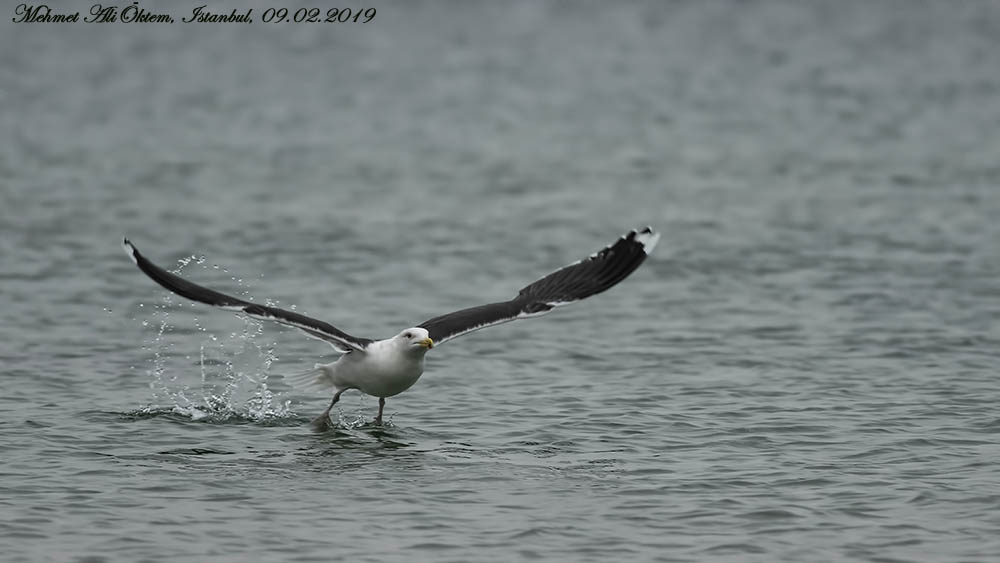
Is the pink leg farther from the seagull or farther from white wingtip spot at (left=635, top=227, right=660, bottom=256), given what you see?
white wingtip spot at (left=635, top=227, right=660, bottom=256)

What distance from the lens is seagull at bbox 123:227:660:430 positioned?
14.0 meters

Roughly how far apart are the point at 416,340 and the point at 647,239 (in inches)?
108

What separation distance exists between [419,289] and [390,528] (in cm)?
1007

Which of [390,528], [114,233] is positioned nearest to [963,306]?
[390,528]

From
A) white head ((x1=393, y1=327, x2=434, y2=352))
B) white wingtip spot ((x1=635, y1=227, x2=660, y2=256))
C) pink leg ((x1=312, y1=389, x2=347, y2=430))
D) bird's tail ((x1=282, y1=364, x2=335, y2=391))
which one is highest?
white wingtip spot ((x1=635, y1=227, x2=660, y2=256))

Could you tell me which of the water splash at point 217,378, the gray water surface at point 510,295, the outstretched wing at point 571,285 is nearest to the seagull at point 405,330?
the outstretched wing at point 571,285

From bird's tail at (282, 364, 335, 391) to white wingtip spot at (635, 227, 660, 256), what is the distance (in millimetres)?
3223

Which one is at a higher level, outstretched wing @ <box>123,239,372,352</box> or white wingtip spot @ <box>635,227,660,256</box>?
white wingtip spot @ <box>635,227,660,256</box>

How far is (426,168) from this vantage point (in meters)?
32.9

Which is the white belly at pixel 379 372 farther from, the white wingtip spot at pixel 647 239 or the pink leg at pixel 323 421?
the white wingtip spot at pixel 647 239

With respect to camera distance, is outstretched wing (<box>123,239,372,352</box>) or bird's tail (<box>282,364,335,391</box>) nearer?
outstretched wing (<box>123,239,372,352</box>)

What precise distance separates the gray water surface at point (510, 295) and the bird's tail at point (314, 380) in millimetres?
332

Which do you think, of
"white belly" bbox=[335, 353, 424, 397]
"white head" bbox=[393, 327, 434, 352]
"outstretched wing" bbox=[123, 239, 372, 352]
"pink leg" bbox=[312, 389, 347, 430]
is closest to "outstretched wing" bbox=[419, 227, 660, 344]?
"white head" bbox=[393, 327, 434, 352]

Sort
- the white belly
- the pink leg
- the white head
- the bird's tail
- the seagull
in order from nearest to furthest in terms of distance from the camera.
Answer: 1. the seagull
2. the white head
3. the white belly
4. the pink leg
5. the bird's tail
